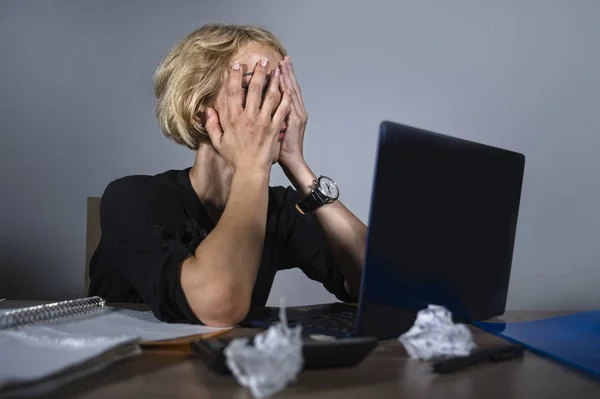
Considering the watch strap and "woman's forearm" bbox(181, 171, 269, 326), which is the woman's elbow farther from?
the watch strap

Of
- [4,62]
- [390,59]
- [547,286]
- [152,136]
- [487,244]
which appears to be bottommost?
[547,286]

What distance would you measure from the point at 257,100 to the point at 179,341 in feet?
1.77

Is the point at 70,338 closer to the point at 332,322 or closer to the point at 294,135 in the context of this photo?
the point at 332,322

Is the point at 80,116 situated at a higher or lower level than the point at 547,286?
higher

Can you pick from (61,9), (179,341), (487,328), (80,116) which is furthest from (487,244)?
(61,9)

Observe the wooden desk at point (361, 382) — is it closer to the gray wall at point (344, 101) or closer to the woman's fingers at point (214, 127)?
the woman's fingers at point (214, 127)

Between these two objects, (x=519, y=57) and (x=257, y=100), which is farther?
(x=519, y=57)

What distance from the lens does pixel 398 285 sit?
625 mm

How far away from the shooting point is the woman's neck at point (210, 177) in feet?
3.97

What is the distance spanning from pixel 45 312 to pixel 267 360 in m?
0.42

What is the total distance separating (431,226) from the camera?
0.65 metres

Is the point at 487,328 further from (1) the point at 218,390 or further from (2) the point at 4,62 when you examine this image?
(2) the point at 4,62

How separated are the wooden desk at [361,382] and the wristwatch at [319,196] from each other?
0.60m

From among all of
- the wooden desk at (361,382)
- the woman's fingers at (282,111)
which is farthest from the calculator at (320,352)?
the woman's fingers at (282,111)
